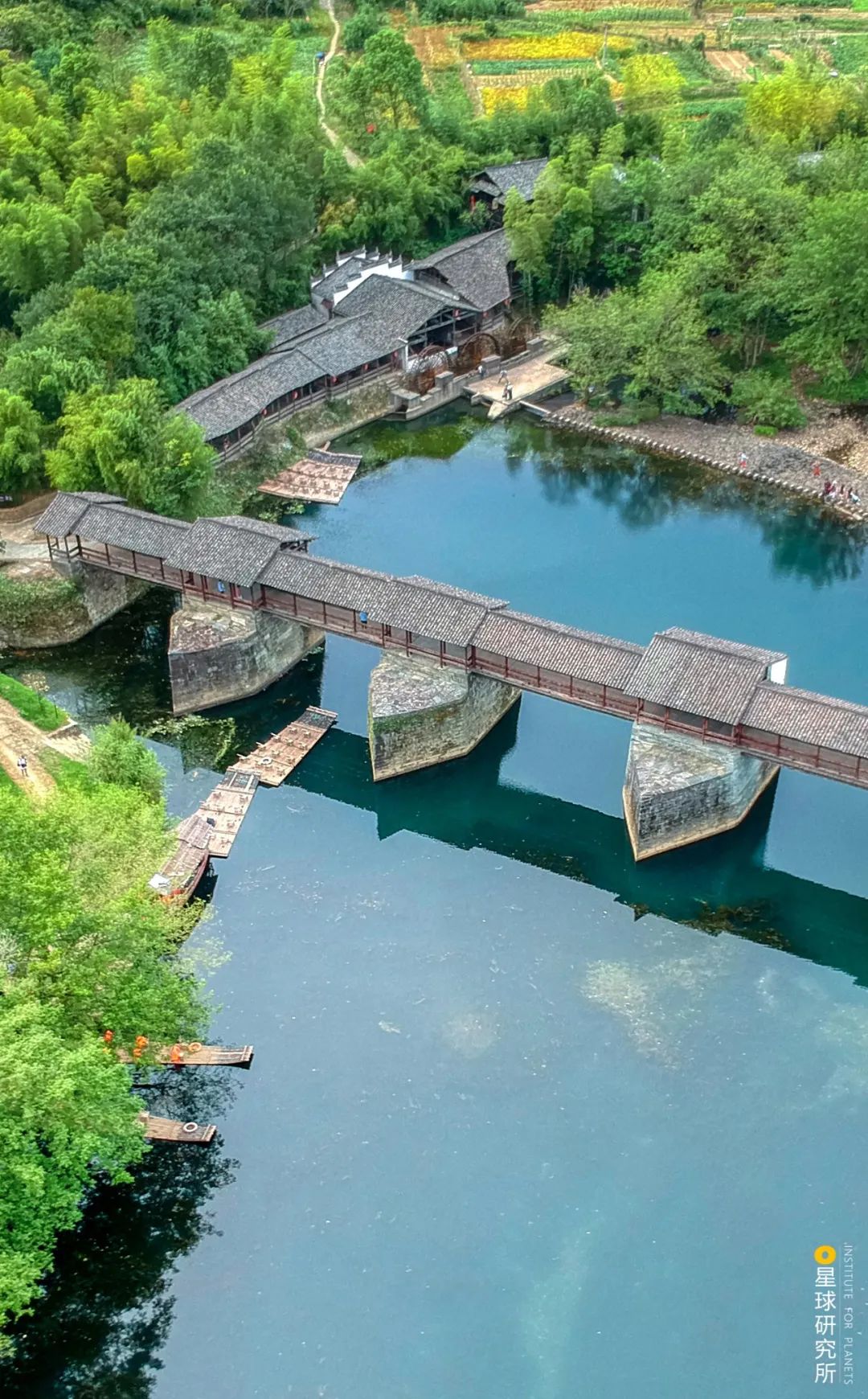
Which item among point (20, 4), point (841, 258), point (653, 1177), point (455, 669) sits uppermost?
point (20, 4)

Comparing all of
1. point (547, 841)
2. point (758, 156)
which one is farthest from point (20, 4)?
point (547, 841)

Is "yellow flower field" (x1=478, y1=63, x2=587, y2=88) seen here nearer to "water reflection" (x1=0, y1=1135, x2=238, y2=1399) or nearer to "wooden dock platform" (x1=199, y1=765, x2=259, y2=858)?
"wooden dock platform" (x1=199, y1=765, x2=259, y2=858)

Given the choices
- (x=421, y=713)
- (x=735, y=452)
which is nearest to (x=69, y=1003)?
(x=421, y=713)

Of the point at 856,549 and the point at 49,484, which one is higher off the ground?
the point at 49,484

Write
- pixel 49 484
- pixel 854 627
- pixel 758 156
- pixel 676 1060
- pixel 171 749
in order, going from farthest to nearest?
pixel 758 156 → pixel 49 484 → pixel 854 627 → pixel 171 749 → pixel 676 1060

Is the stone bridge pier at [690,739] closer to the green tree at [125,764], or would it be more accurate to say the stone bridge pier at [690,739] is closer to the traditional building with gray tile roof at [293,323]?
the green tree at [125,764]

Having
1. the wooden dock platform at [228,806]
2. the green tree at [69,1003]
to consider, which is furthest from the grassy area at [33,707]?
the green tree at [69,1003]

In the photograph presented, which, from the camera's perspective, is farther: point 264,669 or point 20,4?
point 20,4

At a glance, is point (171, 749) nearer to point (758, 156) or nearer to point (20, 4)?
point (758, 156)
